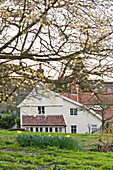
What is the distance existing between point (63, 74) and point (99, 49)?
1.41m

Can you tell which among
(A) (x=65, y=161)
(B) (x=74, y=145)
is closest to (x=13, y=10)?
(A) (x=65, y=161)

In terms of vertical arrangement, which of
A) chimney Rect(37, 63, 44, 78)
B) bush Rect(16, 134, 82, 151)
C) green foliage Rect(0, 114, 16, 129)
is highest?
chimney Rect(37, 63, 44, 78)

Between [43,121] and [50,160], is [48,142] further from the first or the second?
[43,121]

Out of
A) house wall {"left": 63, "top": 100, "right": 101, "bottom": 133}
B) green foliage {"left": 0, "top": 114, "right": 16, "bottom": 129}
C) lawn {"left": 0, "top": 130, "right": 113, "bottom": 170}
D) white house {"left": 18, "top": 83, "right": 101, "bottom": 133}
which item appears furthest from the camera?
green foliage {"left": 0, "top": 114, "right": 16, "bottom": 129}

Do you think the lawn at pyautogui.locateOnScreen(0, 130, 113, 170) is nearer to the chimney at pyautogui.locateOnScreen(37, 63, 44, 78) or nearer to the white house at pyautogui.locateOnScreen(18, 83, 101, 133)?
the chimney at pyautogui.locateOnScreen(37, 63, 44, 78)

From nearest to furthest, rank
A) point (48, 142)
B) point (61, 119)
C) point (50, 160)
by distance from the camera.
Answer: point (50, 160) → point (48, 142) → point (61, 119)

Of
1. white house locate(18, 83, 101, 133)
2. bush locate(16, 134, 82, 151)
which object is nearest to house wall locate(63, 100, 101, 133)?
white house locate(18, 83, 101, 133)

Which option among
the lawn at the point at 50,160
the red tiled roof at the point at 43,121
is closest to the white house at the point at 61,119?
the red tiled roof at the point at 43,121

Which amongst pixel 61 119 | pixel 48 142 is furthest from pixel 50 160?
pixel 61 119

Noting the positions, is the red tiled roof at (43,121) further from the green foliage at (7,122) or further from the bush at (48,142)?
the bush at (48,142)

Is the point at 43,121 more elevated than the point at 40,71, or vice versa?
the point at 40,71

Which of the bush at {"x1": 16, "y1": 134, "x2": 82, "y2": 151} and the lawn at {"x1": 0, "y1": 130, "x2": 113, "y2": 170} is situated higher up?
the bush at {"x1": 16, "y1": 134, "x2": 82, "y2": 151}

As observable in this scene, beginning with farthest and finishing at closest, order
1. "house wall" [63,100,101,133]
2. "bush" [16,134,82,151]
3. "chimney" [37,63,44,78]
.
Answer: "house wall" [63,100,101,133]
"bush" [16,134,82,151]
"chimney" [37,63,44,78]

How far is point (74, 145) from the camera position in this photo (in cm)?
941
